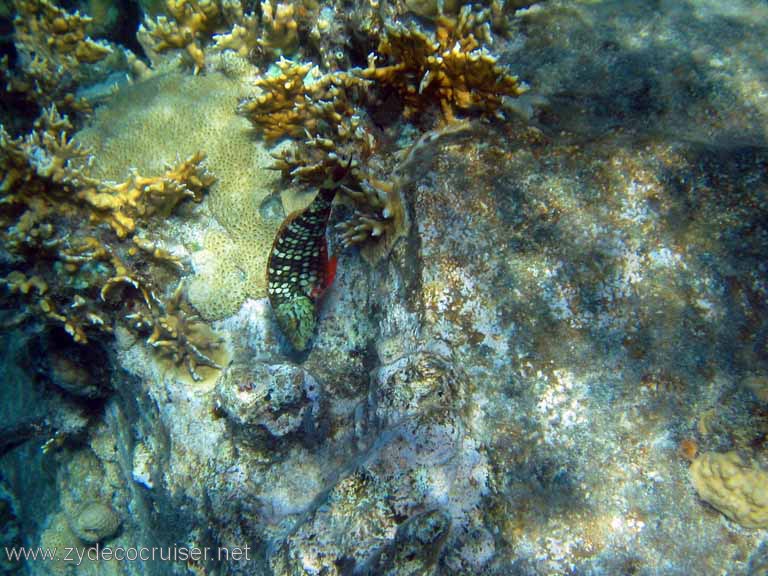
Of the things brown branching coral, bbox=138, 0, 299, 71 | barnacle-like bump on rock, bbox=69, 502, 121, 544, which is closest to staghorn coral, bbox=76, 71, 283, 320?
brown branching coral, bbox=138, 0, 299, 71

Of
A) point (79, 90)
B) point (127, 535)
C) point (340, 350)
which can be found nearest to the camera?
point (340, 350)

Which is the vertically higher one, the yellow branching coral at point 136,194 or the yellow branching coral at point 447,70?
the yellow branching coral at point 447,70

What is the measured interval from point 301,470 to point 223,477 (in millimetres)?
645

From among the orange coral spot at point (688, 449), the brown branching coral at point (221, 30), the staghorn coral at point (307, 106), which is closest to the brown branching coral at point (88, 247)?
the staghorn coral at point (307, 106)

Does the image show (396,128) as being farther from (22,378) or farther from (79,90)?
(22,378)

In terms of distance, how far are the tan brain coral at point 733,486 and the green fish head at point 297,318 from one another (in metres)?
2.83

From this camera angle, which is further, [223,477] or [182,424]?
[182,424]

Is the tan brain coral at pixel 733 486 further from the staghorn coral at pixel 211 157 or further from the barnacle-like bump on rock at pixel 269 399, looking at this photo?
the staghorn coral at pixel 211 157

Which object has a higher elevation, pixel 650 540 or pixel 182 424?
pixel 650 540

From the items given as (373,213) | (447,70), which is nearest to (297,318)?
(373,213)

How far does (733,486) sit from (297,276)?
3172 mm

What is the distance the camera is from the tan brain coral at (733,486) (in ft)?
7.89

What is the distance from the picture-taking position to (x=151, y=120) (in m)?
4.37

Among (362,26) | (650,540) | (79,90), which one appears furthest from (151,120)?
(650,540)
